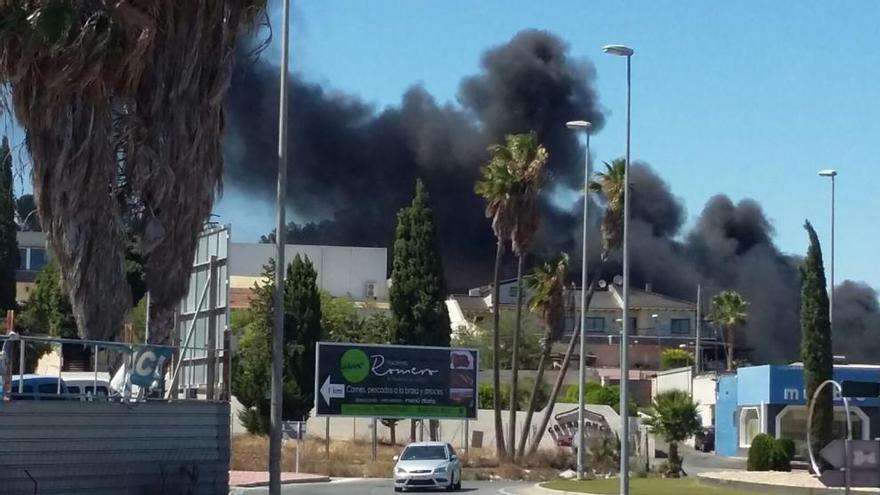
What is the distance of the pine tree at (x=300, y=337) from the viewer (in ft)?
184

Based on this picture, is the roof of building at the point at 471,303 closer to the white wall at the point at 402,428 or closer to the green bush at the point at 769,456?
the white wall at the point at 402,428

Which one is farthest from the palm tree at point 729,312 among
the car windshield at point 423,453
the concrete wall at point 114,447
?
the concrete wall at point 114,447

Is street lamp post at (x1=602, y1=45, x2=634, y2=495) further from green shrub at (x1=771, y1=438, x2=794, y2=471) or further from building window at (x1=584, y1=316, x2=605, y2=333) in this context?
building window at (x1=584, y1=316, x2=605, y2=333)

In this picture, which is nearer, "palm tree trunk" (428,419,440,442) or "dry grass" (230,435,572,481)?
"dry grass" (230,435,572,481)

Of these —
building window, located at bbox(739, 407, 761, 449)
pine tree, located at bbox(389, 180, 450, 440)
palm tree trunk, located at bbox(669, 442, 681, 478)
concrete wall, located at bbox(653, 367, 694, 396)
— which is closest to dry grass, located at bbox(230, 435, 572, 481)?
palm tree trunk, located at bbox(669, 442, 681, 478)

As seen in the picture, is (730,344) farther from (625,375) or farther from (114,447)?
(114,447)

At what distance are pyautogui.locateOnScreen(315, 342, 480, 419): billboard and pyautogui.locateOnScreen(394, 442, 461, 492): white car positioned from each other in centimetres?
958

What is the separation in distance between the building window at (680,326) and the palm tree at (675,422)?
5887 cm

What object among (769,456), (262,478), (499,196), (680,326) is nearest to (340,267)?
(680,326)

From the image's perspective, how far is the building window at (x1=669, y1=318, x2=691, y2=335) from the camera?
10588cm

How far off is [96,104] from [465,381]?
27858mm

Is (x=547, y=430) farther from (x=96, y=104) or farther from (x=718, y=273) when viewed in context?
(x=718, y=273)

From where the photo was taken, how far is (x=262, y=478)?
41.1m

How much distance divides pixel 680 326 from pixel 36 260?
1856 inches
